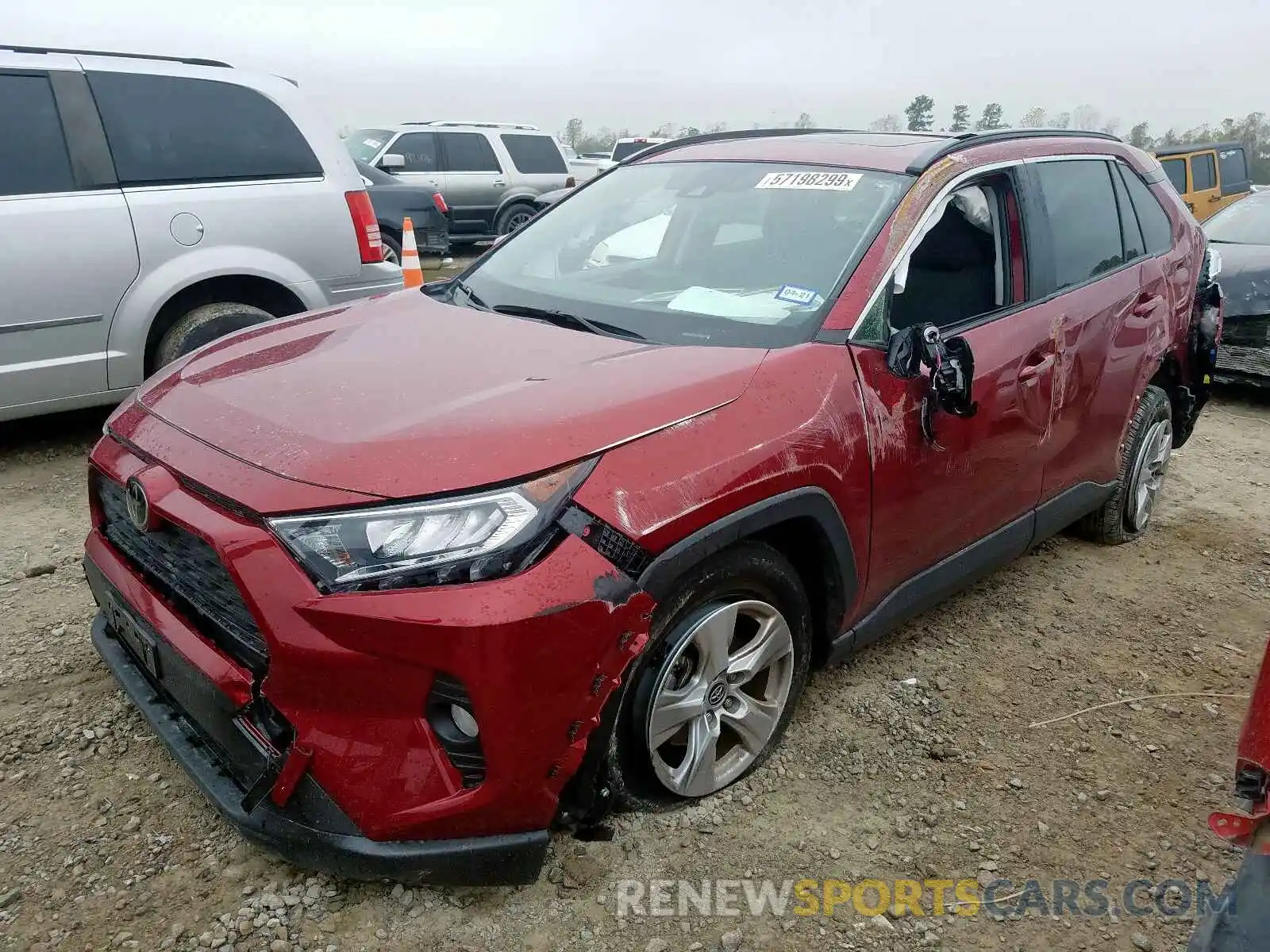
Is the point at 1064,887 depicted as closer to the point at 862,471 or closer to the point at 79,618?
the point at 862,471

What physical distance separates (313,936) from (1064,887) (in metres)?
1.76

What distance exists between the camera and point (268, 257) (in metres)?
5.00

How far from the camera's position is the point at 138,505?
2209mm

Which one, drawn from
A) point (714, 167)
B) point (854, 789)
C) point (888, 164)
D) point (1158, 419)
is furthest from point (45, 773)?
point (1158, 419)

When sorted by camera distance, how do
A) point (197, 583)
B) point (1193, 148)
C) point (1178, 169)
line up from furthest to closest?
point (1193, 148) → point (1178, 169) → point (197, 583)

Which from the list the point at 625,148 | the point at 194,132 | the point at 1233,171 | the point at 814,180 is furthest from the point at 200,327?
the point at 1233,171

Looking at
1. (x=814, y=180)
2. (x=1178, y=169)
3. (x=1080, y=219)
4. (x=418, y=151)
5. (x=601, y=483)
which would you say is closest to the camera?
(x=601, y=483)

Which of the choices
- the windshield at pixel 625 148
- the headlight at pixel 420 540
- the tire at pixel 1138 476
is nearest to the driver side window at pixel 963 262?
the tire at pixel 1138 476

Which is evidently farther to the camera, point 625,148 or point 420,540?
point 625,148

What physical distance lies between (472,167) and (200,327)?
32.3ft

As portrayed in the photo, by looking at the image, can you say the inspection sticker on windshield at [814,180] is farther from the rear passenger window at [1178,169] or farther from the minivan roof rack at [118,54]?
the rear passenger window at [1178,169]

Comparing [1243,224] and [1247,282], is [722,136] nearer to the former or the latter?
[1247,282]

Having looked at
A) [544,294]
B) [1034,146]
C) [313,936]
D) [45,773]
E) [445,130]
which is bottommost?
[313,936]

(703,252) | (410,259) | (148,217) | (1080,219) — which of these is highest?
(148,217)
